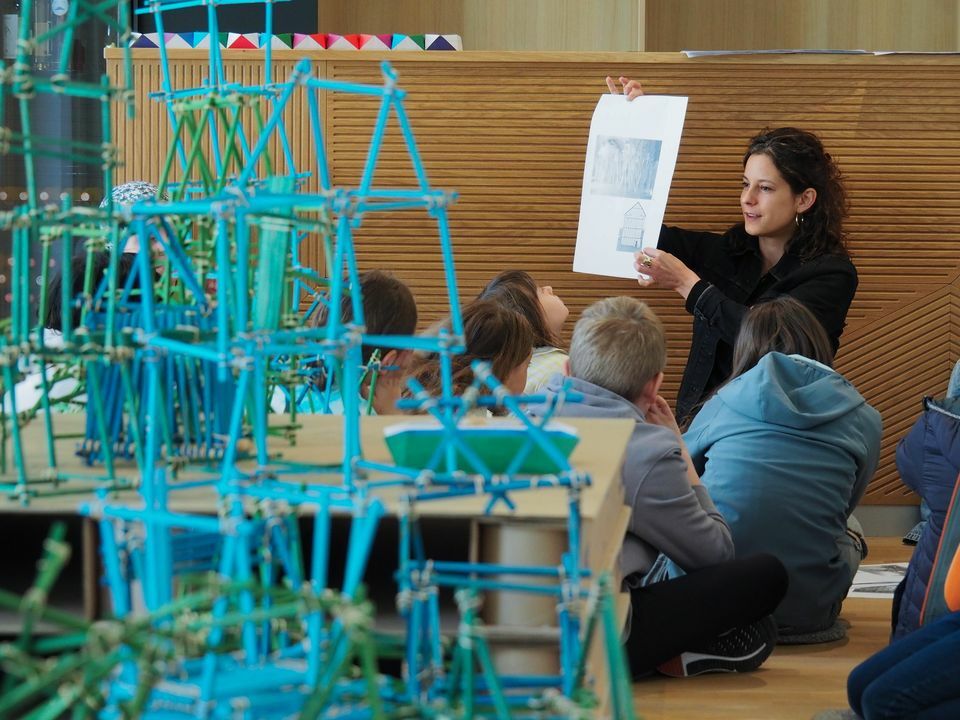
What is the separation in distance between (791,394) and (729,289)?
3.07ft

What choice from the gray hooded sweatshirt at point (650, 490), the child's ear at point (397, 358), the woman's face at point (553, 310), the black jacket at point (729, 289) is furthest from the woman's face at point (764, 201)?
the child's ear at point (397, 358)

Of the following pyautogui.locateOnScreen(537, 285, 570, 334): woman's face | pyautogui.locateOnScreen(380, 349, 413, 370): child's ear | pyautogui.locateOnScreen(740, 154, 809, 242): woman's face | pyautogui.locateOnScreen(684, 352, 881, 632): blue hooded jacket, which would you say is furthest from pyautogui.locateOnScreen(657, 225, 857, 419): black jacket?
pyautogui.locateOnScreen(380, 349, 413, 370): child's ear

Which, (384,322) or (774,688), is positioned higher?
(384,322)

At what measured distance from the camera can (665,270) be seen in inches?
149

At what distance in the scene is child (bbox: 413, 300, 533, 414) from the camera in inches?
105

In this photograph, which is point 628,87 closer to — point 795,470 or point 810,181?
point 810,181

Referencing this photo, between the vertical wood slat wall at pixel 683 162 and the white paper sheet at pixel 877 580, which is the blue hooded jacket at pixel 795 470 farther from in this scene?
the vertical wood slat wall at pixel 683 162

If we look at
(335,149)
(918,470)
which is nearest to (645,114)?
(335,149)

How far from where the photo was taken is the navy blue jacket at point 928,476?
2.66 m

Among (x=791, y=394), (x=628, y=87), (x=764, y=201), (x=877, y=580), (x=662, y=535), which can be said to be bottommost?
(x=877, y=580)

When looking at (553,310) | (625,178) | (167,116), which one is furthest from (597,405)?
(167,116)

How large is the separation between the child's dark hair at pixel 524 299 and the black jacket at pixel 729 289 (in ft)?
1.81

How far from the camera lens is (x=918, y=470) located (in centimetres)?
287

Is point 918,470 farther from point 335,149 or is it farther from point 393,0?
point 393,0
